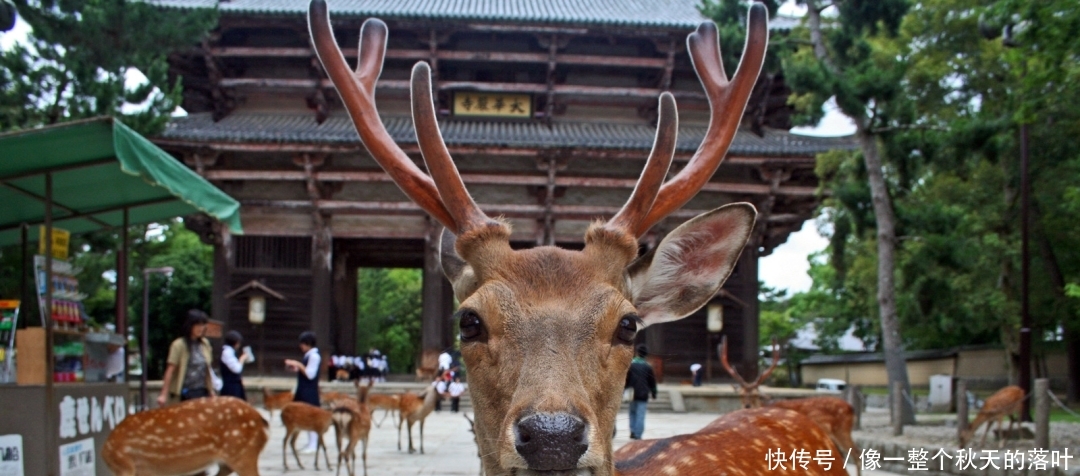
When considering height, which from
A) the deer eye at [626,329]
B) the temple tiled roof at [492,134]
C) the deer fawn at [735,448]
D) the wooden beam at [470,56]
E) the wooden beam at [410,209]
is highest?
the wooden beam at [470,56]

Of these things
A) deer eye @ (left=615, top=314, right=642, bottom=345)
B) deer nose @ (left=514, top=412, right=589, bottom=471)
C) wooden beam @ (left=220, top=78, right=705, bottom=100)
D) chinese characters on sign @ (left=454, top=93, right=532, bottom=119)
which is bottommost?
deer nose @ (left=514, top=412, right=589, bottom=471)

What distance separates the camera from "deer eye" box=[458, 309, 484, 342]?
235 centimetres

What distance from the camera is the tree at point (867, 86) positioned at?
12742 mm

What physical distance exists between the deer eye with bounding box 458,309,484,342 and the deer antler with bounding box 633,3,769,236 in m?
0.70

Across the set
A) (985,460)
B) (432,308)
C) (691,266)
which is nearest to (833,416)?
(985,460)

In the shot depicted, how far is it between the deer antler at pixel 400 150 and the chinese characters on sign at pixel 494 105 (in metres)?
17.9

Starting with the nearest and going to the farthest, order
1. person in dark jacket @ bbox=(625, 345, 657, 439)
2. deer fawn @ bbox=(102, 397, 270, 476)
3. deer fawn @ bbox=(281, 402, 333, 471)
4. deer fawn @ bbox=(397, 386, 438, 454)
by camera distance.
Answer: deer fawn @ bbox=(102, 397, 270, 476), deer fawn @ bbox=(281, 402, 333, 471), person in dark jacket @ bbox=(625, 345, 657, 439), deer fawn @ bbox=(397, 386, 438, 454)

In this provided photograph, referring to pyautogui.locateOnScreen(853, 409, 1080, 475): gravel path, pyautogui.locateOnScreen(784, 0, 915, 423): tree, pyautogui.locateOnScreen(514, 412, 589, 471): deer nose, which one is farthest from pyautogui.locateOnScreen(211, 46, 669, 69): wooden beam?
pyautogui.locateOnScreen(514, 412, 589, 471): deer nose

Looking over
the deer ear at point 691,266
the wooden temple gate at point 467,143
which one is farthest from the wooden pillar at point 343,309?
the deer ear at point 691,266

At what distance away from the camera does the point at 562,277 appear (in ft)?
7.88

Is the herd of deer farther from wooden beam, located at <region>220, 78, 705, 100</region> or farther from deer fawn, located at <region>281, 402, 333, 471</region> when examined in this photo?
wooden beam, located at <region>220, 78, 705, 100</region>

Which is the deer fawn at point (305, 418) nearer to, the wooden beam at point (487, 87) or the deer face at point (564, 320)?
the deer face at point (564, 320)

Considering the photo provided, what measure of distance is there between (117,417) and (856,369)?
3069 cm

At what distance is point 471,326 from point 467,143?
646 inches
